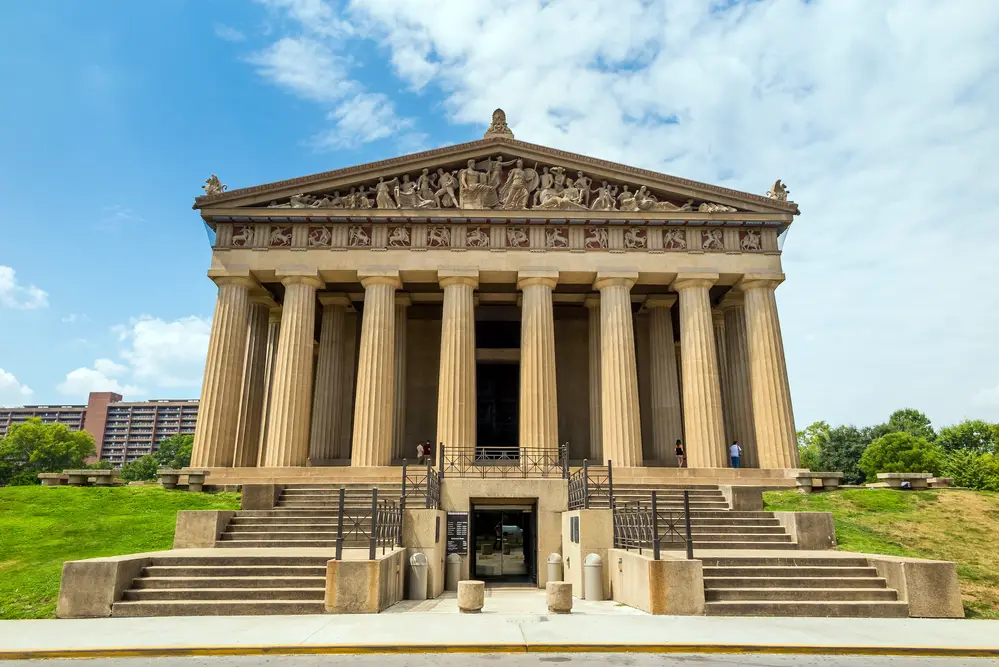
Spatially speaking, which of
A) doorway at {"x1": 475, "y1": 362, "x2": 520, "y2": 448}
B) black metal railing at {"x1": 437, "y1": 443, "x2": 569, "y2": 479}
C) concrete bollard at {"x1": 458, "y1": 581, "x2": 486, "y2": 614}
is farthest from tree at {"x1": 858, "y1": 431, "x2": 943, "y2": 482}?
concrete bollard at {"x1": 458, "y1": 581, "x2": 486, "y2": 614}

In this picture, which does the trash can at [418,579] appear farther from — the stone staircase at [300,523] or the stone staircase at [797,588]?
the stone staircase at [797,588]

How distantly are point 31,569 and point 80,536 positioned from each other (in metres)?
2.71

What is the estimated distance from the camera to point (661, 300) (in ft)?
105

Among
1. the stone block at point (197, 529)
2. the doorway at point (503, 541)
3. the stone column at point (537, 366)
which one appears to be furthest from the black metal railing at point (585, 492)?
the stone block at point (197, 529)

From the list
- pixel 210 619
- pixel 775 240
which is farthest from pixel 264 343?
pixel 775 240

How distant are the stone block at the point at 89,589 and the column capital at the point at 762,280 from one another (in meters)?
24.5

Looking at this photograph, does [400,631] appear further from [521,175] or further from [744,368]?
[744,368]

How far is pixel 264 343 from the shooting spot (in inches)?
1243

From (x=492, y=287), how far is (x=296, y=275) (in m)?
8.75

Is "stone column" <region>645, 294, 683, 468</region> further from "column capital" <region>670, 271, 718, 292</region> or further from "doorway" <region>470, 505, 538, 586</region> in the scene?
"doorway" <region>470, 505, 538, 586</region>

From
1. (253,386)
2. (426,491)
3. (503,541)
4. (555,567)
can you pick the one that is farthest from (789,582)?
(253,386)

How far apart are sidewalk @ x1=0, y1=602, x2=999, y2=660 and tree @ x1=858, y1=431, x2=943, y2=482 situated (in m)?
56.7

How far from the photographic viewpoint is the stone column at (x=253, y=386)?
2942 cm

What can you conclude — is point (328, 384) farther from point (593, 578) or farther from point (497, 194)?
point (593, 578)
